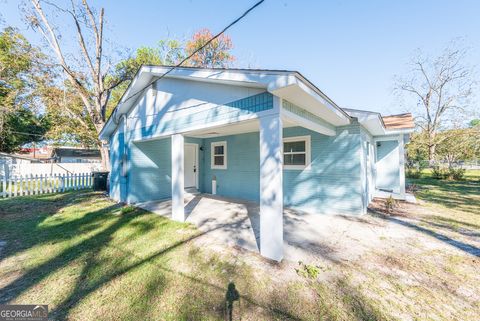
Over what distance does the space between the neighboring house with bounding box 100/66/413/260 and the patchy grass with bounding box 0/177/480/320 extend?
2.51 ft

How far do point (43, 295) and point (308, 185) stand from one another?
602 centimetres

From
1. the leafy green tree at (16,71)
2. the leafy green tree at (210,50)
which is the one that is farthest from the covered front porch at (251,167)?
the leafy green tree at (210,50)

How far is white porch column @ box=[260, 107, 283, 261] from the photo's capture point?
125 inches

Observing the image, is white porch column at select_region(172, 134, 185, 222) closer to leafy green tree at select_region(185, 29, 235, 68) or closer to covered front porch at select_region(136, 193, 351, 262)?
covered front porch at select_region(136, 193, 351, 262)

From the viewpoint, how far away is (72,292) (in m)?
2.51

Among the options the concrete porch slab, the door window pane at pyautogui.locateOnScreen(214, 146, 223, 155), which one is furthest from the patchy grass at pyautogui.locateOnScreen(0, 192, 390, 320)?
the door window pane at pyautogui.locateOnScreen(214, 146, 223, 155)

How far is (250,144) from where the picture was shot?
24.0 ft

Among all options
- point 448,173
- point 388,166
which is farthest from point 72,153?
point 448,173

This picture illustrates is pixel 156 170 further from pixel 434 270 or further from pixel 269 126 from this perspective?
pixel 434 270

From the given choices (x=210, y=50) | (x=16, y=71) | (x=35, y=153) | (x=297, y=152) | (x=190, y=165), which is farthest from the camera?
(x=35, y=153)

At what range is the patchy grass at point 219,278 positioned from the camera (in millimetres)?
2207

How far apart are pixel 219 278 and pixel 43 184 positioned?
11336 millimetres

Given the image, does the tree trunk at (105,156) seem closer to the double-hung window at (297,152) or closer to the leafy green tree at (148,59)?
the leafy green tree at (148,59)

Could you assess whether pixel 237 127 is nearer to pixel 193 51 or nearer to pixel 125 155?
pixel 125 155
